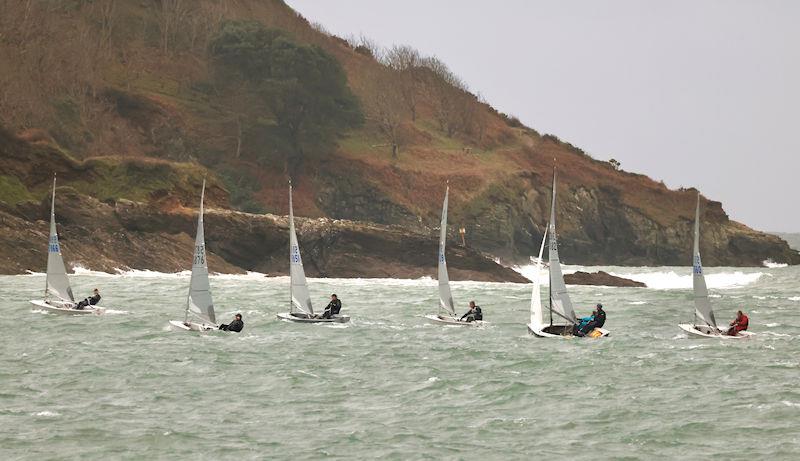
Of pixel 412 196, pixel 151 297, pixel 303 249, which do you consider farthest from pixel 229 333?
pixel 412 196

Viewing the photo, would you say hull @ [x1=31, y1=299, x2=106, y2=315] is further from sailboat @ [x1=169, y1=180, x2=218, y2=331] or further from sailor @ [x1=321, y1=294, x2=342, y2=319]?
sailor @ [x1=321, y1=294, x2=342, y2=319]

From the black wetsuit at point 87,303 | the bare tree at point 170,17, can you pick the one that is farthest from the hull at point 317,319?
the bare tree at point 170,17

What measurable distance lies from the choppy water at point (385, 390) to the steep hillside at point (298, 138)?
43.9m

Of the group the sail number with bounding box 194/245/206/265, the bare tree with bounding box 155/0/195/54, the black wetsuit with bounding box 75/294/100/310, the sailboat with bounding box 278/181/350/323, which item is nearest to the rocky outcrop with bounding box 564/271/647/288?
the sailboat with bounding box 278/181/350/323

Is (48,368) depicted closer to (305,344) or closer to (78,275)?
(305,344)

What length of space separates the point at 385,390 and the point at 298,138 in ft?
246

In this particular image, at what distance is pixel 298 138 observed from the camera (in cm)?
10731

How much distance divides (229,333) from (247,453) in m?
20.2

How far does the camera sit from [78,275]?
71688 mm

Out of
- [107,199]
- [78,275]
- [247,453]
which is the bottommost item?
[247,453]

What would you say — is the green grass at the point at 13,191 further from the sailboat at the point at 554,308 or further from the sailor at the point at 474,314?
the sailboat at the point at 554,308

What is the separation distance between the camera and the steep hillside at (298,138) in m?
104

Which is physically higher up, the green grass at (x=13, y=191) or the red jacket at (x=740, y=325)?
the green grass at (x=13, y=191)

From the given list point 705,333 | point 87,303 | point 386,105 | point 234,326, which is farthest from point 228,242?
point 705,333
